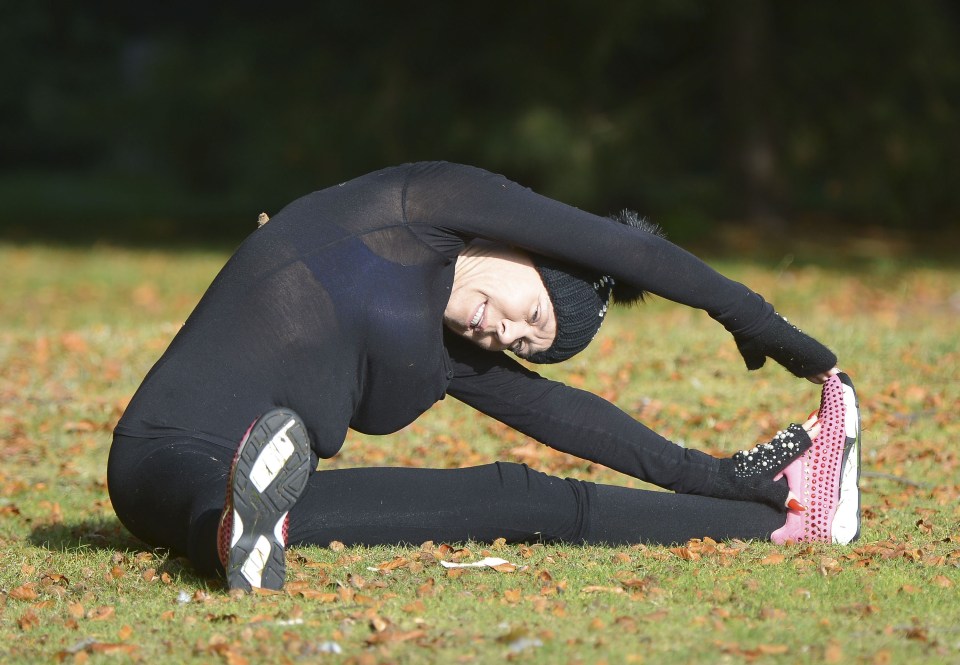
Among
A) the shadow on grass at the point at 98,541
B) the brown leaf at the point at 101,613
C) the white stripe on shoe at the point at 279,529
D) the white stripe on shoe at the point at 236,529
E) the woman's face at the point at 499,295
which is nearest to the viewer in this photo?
the white stripe on shoe at the point at 236,529

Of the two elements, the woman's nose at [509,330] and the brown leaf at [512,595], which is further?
the woman's nose at [509,330]

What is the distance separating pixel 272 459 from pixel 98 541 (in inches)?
62.7

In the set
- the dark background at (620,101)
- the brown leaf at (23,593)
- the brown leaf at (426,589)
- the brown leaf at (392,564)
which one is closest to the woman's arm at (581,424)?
the brown leaf at (392,564)

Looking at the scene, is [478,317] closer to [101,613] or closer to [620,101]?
[101,613]

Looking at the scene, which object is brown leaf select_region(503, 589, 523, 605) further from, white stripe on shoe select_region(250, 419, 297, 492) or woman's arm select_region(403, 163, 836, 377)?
woman's arm select_region(403, 163, 836, 377)

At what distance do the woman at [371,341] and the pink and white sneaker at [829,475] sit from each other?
208mm

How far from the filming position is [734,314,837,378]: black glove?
3.72 metres

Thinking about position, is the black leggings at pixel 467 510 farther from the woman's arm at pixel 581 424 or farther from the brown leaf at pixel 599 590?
the brown leaf at pixel 599 590

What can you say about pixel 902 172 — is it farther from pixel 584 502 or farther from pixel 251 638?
pixel 251 638

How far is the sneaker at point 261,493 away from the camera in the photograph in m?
3.05

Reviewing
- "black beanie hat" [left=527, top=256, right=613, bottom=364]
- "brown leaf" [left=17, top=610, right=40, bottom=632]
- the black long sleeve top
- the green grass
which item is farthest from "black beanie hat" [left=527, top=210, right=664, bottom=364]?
"brown leaf" [left=17, top=610, right=40, bottom=632]

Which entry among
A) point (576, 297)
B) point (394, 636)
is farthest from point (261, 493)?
point (576, 297)

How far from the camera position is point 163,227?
20.5 m

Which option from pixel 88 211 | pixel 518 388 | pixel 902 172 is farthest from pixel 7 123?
pixel 518 388
